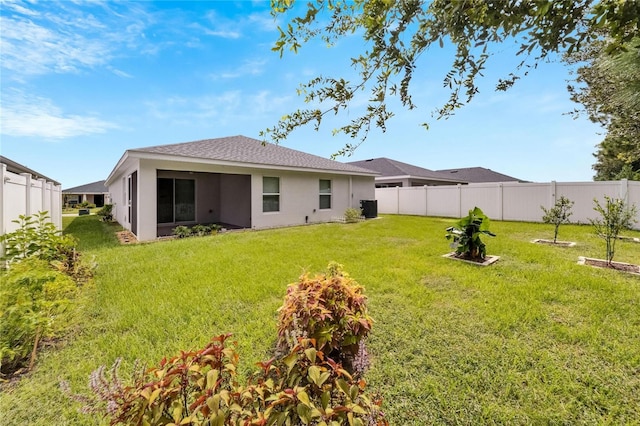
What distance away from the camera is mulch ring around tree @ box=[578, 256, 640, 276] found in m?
5.10

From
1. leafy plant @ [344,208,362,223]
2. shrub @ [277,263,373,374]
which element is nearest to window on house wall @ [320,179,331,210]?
leafy plant @ [344,208,362,223]

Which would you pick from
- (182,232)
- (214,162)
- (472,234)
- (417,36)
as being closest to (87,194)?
(182,232)

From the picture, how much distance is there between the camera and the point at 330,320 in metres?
2.40

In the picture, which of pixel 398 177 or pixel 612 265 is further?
pixel 398 177

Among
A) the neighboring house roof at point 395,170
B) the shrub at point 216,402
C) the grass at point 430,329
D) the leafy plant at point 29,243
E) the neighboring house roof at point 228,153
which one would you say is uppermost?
the neighboring house roof at point 395,170

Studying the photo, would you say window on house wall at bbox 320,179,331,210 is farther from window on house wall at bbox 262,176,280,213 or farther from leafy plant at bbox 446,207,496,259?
leafy plant at bbox 446,207,496,259

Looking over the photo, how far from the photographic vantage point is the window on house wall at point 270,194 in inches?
464

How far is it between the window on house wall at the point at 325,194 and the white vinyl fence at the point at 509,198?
231 inches

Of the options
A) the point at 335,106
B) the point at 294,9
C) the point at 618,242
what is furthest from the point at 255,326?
the point at 618,242

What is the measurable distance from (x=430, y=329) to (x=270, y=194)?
9.69 meters

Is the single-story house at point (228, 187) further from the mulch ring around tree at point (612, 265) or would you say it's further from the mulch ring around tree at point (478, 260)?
the mulch ring around tree at point (612, 265)

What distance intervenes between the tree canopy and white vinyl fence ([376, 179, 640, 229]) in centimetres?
1294

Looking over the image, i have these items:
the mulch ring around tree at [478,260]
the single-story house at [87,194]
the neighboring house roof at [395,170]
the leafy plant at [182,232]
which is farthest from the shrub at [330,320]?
the single-story house at [87,194]

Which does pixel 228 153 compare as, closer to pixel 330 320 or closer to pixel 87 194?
pixel 330 320
